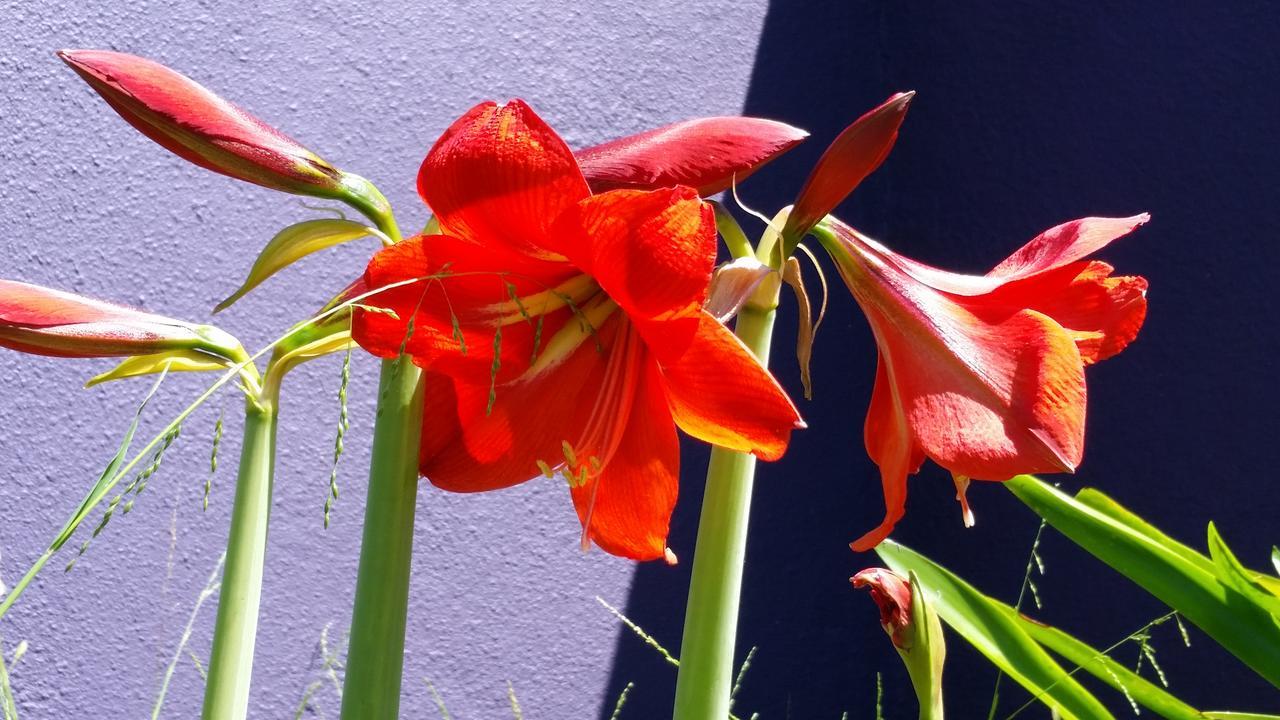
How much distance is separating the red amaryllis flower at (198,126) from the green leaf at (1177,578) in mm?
483

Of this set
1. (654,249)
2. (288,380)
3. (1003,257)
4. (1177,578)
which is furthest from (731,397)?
(1003,257)

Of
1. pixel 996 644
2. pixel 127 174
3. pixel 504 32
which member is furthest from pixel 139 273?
pixel 996 644

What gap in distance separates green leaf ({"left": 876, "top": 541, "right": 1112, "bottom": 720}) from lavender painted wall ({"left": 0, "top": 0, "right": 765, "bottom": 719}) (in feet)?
2.03

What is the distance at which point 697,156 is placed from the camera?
0.31 metres

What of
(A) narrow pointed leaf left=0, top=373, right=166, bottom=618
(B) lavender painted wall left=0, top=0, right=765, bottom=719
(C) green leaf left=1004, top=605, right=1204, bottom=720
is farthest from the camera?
(B) lavender painted wall left=0, top=0, right=765, bottom=719

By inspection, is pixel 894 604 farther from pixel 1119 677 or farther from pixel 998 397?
pixel 1119 677

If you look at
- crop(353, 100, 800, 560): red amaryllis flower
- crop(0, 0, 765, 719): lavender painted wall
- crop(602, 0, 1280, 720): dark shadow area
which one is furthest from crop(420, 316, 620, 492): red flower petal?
crop(602, 0, 1280, 720): dark shadow area

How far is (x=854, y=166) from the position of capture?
0.33 meters

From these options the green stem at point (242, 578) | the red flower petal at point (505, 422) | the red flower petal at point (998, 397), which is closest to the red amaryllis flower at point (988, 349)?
the red flower petal at point (998, 397)

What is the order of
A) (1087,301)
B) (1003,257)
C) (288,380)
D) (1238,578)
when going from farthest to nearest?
(1003,257) < (288,380) < (1238,578) < (1087,301)

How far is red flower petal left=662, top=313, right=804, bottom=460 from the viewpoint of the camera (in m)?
0.32

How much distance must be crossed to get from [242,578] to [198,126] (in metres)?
0.15

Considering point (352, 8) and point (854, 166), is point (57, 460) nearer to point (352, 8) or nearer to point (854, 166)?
point (352, 8)

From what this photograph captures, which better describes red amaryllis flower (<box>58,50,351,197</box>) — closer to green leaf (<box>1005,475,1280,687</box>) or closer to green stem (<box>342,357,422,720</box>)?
green stem (<box>342,357,422,720</box>)
